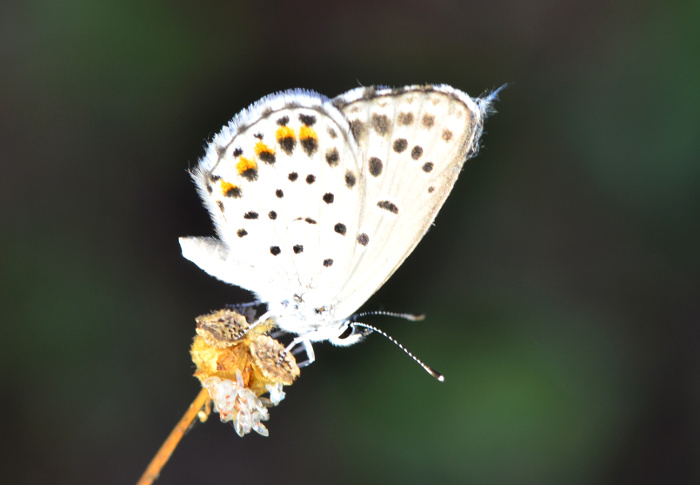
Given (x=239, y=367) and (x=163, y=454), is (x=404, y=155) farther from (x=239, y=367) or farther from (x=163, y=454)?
(x=163, y=454)

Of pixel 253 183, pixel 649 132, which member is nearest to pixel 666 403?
pixel 649 132

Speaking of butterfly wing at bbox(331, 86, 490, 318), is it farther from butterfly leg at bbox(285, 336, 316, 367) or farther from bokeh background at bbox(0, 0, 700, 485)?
bokeh background at bbox(0, 0, 700, 485)

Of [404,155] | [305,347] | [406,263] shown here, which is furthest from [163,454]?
[406,263]

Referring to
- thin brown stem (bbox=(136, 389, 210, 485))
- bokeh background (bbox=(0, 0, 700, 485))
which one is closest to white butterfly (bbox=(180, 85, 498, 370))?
thin brown stem (bbox=(136, 389, 210, 485))

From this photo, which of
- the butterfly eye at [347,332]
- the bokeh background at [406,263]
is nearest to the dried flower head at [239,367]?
the butterfly eye at [347,332]

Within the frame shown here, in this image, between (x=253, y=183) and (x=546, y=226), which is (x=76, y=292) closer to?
(x=253, y=183)
